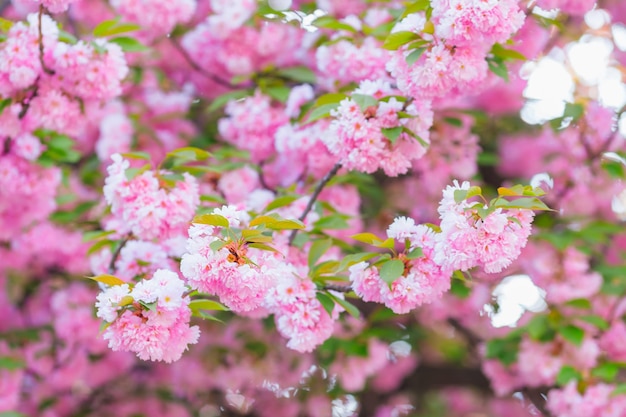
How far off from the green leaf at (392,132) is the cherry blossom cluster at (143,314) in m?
0.68

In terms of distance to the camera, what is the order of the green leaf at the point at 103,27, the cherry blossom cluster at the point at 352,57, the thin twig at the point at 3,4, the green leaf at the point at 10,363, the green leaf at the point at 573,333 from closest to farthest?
the green leaf at the point at 103,27, the cherry blossom cluster at the point at 352,57, the green leaf at the point at 573,333, the green leaf at the point at 10,363, the thin twig at the point at 3,4

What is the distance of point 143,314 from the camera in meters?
1.79

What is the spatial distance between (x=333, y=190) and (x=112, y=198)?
92cm

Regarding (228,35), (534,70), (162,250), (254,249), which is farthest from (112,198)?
(534,70)

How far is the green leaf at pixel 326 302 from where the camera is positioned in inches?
80.6

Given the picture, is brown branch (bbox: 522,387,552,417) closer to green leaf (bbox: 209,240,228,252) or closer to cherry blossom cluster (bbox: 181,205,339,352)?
cherry blossom cluster (bbox: 181,205,339,352)

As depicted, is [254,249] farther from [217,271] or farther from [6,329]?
[6,329]

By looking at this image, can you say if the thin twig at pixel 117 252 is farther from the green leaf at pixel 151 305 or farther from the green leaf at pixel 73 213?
the green leaf at pixel 73 213

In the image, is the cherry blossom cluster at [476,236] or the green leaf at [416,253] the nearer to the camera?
the cherry blossom cluster at [476,236]

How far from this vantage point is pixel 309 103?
290 cm

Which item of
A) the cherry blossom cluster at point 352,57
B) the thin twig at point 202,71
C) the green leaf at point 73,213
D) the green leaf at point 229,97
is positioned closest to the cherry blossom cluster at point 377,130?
the cherry blossom cluster at point 352,57

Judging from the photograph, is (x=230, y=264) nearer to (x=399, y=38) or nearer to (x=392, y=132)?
(x=392, y=132)

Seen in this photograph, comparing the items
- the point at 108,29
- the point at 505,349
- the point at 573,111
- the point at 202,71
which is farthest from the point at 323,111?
the point at 505,349

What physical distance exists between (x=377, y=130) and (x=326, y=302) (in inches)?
18.8
